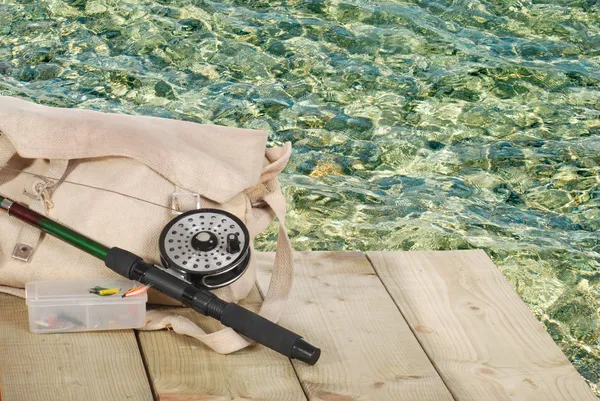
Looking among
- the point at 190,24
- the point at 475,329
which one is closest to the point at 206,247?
the point at 475,329

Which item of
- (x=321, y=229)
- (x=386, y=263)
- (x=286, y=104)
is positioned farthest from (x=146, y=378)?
(x=286, y=104)

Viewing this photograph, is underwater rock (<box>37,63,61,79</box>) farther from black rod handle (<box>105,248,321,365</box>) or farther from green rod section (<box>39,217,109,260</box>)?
black rod handle (<box>105,248,321,365</box>)

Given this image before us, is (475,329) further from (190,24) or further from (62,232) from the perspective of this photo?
(190,24)

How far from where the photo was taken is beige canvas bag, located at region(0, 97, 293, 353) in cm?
188

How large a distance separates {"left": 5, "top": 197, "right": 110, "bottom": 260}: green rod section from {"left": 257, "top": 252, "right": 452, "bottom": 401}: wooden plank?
389 mm

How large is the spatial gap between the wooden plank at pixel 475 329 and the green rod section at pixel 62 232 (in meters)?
0.65

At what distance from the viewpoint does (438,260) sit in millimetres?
2225

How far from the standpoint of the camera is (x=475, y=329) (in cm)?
197

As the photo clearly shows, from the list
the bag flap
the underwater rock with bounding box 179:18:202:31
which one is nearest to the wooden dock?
the bag flap

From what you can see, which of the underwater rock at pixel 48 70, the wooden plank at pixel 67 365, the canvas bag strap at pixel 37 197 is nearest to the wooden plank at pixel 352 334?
the wooden plank at pixel 67 365

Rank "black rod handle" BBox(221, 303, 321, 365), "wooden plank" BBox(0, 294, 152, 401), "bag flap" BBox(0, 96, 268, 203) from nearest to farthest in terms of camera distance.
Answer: "wooden plank" BBox(0, 294, 152, 401), "black rod handle" BBox(221, 303, 321, 365), "bag flap" BBox(0, 96, 268, 203)

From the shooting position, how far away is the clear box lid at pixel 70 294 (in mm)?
1786

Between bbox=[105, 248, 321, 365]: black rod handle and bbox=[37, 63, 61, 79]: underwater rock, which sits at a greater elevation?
bbox=[105, 248, 321, 365]: black rod handle

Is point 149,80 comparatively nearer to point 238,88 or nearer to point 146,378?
point 238,88
